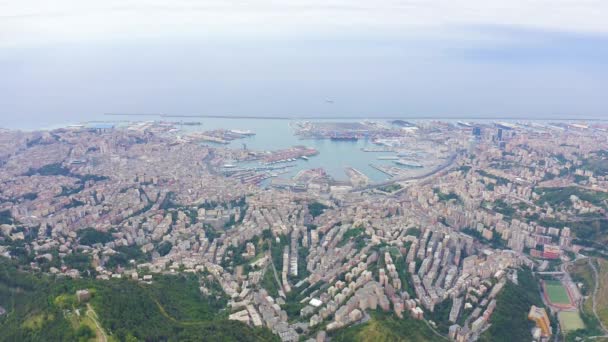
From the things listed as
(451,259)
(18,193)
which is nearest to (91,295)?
(451,259)

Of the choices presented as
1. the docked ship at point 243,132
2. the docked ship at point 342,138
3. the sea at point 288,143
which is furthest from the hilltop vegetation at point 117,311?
the docked ship at point 243,132

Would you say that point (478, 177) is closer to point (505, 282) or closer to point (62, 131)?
point (505, 282)

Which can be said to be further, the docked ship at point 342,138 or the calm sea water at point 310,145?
the docked ship at point 342,138

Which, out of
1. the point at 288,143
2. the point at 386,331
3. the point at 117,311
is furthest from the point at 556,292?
the point at 288,143

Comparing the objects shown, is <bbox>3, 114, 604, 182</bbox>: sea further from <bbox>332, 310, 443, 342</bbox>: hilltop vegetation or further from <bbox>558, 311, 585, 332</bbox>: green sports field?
<bbox>332, 310, 443, 342</bbox>: hilltop vegetation

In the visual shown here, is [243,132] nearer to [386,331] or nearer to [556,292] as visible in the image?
[556,292]

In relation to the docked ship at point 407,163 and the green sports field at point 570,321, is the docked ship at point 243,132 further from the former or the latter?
the green sports field at point 570,321
